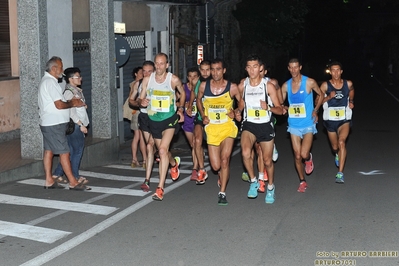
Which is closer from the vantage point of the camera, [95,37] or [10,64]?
[95,37]

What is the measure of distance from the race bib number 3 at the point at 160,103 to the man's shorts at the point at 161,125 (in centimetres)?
15

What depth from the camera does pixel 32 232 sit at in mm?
8750

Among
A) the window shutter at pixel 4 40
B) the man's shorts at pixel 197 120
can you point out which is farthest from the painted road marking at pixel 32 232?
the window shutter at pixel 4 40

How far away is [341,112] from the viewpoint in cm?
1219

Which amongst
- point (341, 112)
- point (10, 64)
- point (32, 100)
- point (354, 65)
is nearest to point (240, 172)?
point (341, 112)

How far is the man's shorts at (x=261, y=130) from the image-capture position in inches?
411

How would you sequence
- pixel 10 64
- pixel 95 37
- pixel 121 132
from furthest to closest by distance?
1. pixel 121 132
2. pixel 10 64
3. pixel 95 37

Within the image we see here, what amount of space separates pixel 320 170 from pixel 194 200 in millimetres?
3804

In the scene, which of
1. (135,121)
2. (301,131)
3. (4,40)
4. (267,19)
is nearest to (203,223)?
(301,131)

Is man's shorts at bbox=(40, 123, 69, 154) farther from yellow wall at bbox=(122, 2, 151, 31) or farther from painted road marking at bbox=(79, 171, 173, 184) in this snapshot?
yellow wall at bbox=(122, 2, 151, 31)

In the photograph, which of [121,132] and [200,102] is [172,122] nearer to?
[200,102]

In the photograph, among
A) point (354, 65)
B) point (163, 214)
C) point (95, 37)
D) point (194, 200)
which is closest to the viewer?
point (163, 214)

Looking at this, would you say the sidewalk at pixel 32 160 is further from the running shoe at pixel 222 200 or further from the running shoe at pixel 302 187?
the running shoe at pixel 302 187

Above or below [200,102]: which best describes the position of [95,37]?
above
